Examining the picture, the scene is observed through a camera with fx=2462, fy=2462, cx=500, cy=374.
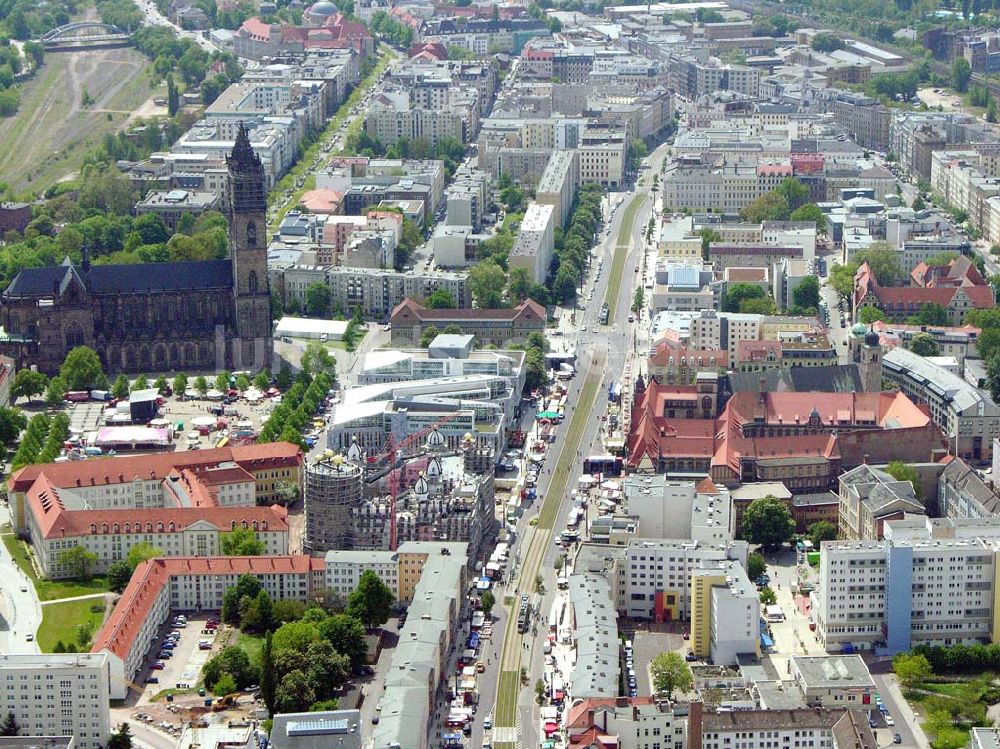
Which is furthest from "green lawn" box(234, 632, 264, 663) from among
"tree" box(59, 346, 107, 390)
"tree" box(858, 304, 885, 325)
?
"tree" box(858, 304, 885, 325)

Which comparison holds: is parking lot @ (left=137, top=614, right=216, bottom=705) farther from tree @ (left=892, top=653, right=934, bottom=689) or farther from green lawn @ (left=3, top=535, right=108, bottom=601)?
tree @ (left=892, top=653, right=934, bottom=689)

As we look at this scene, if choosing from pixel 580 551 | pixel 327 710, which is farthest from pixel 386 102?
pixel 327 710

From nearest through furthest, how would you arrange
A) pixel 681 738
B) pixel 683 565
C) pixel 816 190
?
pixel 681 738, pixel 683 565, pixel 816 190

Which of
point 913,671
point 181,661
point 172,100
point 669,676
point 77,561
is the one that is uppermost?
point 669,676

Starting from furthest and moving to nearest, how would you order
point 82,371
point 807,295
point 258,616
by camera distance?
point 807,295 → point 82,371 → point 258,616

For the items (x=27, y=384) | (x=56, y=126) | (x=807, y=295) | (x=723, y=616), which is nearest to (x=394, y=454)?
(x=723, y=616)

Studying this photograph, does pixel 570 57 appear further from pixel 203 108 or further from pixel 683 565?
pixel 683 565

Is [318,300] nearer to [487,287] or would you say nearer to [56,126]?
[487,287]
